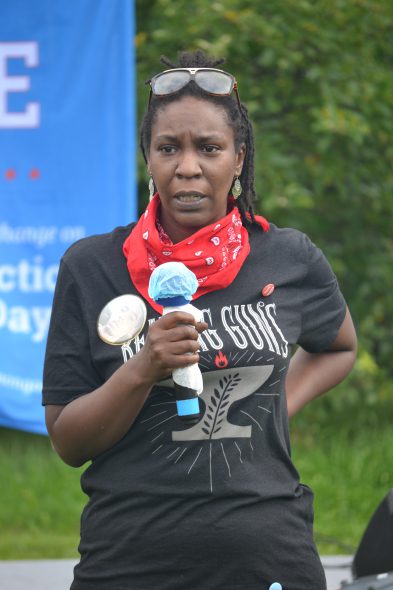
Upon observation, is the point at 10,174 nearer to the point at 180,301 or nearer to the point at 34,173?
the point at 34,173

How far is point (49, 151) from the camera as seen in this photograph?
5.35 m

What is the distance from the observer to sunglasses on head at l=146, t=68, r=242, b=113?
99.2 inches

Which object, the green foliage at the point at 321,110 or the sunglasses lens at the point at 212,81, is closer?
the sunglasses lens at the point at 212,81

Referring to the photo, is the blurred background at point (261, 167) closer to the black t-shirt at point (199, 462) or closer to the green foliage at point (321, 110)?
the green foliage at point (321, 110)

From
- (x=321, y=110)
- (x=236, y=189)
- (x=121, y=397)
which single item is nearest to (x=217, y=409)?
(x=121, y=397)

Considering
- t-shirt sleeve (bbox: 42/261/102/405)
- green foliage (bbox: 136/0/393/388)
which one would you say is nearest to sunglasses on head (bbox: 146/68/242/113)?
t-shirt sleeve (bbox: 42/261/102/405)

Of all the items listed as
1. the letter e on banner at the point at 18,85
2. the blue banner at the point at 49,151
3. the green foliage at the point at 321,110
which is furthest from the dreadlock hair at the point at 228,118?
the green foliage at the point at 321,110

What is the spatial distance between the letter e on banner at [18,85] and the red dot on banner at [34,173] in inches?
8.0

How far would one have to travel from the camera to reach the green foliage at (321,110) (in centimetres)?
668

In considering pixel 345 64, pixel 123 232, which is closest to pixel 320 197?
pixel 345 64

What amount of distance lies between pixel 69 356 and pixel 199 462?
0.36 meters

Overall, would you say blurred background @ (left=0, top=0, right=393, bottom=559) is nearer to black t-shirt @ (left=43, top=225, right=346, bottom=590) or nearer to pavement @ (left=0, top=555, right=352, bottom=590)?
pavement @ (left=0, top=555, right=352, bottom=590)

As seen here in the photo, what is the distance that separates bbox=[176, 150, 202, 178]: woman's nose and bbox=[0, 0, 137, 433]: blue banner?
2.77 metres

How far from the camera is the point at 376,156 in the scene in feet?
23.6
